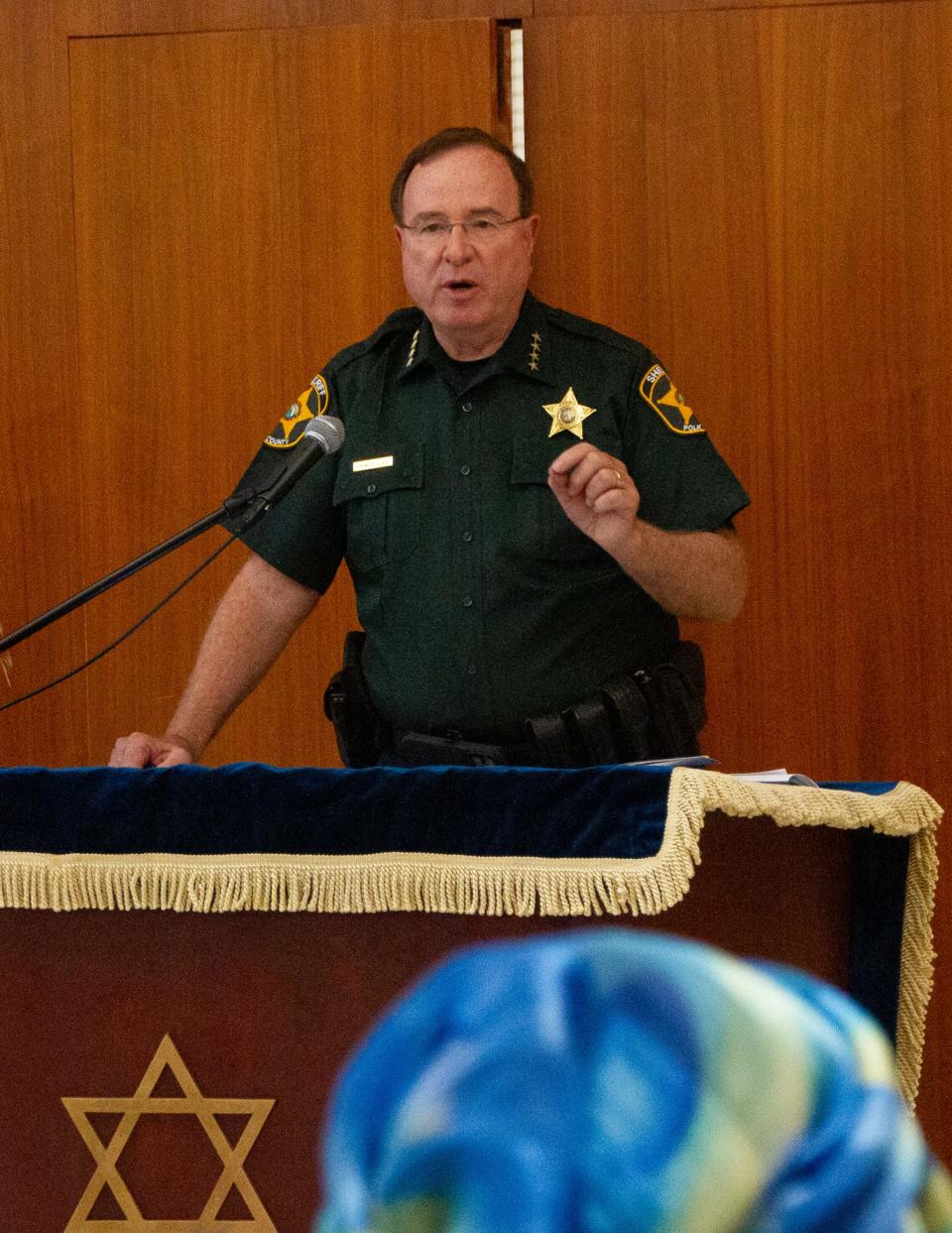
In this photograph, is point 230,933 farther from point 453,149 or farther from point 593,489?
point 453,149

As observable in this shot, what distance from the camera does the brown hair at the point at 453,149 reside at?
2420mm

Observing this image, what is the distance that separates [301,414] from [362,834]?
1070 mm

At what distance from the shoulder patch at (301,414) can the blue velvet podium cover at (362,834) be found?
37.8 inches

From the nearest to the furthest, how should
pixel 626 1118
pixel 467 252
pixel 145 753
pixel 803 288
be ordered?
pixel 626 1118 < pixel 145 753 < pixel 467 252 < pixel 803 288

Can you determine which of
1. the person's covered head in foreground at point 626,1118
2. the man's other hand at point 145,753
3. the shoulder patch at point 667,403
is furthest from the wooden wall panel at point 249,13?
→ the person's covered head in foreground at point 626,1118

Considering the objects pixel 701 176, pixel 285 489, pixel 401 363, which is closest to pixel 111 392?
pixel 401 363

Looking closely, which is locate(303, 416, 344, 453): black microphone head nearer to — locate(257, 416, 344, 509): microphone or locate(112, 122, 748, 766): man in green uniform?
locate(257, 416, 344, 509): microphone

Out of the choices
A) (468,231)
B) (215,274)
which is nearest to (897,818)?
(468,231)

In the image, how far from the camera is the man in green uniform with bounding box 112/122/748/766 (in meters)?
2.27

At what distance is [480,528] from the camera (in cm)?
235

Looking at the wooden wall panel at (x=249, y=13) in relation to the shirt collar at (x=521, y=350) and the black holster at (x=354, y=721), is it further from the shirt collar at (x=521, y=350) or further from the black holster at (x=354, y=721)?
the black holster at (x=354, y=721)

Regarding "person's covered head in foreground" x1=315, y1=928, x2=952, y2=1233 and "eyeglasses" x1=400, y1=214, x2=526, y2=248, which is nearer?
"person's covered head in foreground" x1=315, y1=928, x2=952, y2=1233

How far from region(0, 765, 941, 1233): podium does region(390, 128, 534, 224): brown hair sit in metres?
1.13

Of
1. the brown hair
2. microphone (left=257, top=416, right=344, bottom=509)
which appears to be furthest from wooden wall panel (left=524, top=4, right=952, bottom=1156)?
microphone (left=257, top=416, right=344, bottom=509)
